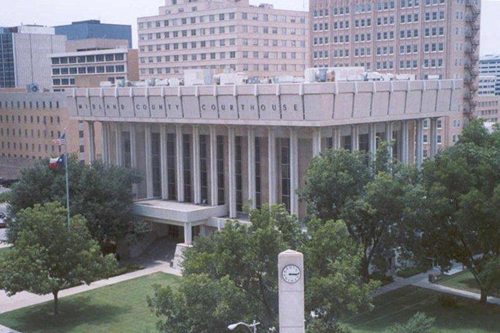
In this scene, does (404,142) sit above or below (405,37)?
below

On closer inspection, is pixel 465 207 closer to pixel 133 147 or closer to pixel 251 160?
pixel 251 160

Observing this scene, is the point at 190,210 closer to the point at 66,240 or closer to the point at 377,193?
the point at 66,240

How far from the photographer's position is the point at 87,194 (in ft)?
206

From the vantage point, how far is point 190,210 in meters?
65.2

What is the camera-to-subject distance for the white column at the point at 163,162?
7138cm

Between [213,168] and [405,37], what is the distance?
68069mm

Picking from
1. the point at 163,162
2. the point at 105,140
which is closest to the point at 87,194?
the point at 163,162

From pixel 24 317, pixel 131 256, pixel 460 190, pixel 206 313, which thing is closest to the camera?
pixel 206 313

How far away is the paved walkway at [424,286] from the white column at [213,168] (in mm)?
19300

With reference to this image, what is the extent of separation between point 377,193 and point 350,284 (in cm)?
1408

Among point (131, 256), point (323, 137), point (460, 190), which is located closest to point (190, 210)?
point (131, 256)

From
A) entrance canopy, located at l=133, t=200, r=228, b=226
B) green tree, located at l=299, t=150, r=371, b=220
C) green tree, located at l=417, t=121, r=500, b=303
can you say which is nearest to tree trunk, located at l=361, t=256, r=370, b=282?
green tree, located at l=299, t=150, r=371, b=220

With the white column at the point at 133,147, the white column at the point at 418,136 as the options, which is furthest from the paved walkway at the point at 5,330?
the white column at the point at 418,136

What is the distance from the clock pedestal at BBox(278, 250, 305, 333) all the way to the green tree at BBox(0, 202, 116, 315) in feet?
75.8
